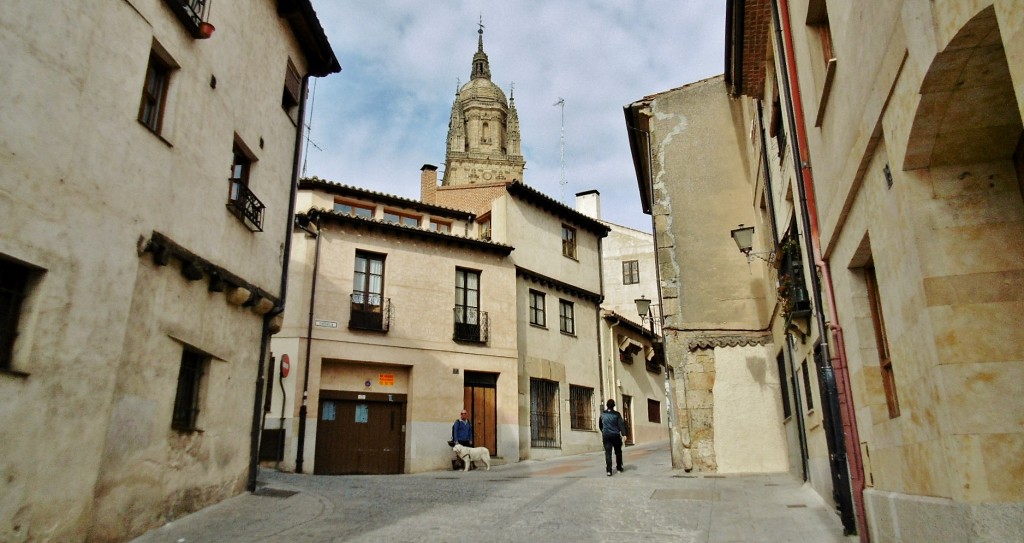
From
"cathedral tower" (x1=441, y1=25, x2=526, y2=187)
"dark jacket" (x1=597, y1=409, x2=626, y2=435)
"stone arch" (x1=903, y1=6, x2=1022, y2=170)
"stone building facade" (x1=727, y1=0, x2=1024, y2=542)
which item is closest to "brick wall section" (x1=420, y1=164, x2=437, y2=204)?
"dark jacket" (x1=597, y1=409, x2=626, y2=435)

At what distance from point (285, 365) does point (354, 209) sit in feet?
18.0

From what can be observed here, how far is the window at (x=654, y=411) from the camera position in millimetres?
28788

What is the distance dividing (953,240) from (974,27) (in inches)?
57.8

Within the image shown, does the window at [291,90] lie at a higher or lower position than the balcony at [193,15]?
higher

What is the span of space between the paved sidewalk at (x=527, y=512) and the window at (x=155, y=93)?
4515 millimetres

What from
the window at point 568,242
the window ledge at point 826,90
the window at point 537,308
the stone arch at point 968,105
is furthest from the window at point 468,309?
the stone arch at point 968,105

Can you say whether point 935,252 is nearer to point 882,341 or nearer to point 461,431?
point 882,341

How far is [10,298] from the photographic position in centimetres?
584

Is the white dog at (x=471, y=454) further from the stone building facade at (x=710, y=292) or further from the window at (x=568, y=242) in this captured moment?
the window at (x=568, y=242)

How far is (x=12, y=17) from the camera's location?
5.82m

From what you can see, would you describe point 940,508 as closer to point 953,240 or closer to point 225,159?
point 953,240

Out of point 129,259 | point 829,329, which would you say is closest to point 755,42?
point 829,329

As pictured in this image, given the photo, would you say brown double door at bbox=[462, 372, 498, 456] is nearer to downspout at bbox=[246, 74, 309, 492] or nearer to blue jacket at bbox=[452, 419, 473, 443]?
blue jacket at bbox=[452, 419, 473, 443]

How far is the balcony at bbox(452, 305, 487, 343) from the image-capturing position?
1978cm
